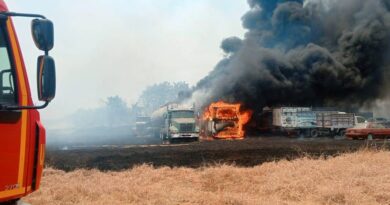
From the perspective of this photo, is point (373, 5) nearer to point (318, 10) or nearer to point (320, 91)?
point (318, 10)

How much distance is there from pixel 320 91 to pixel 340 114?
28.5 ft

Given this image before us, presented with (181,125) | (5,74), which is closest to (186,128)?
(181,125)

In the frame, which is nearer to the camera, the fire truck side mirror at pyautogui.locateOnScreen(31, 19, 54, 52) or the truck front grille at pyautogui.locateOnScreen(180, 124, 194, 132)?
the fire truck side mirror at pyautogui.locateOnScreen(31, 19, 54, 52)

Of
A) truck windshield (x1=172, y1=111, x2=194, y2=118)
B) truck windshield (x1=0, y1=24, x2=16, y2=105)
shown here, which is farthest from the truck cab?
truck windshield (x1=0, y1=24, x2=16, y2=105)

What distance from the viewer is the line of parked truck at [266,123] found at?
32.6 m

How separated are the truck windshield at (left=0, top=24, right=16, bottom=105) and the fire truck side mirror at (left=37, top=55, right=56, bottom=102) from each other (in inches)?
11.9

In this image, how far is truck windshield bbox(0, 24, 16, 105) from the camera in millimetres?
3398

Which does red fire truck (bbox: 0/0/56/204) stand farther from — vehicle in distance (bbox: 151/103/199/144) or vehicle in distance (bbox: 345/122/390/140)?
vehicle in distance (bbox: 345/122/390/140)

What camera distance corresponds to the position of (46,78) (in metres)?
3.28

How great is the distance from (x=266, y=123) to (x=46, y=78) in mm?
39314

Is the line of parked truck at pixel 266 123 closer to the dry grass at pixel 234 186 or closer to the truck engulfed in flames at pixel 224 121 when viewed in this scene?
the truck engulfed in flames at pixel 224 121

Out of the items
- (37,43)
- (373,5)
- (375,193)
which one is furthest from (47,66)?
(373,5)

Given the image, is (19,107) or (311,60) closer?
(19,107)

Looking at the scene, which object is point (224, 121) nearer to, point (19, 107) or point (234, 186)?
point (234, 186)
